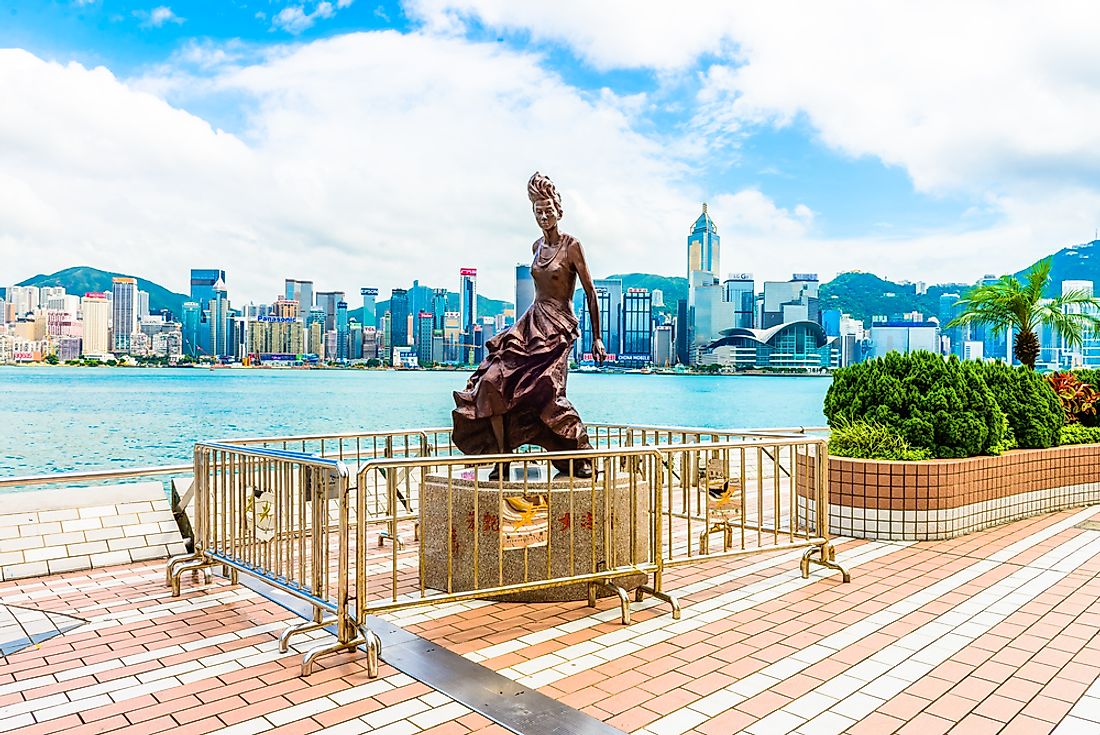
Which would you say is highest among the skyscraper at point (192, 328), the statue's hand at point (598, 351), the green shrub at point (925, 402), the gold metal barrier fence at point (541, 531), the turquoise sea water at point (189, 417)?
the skyscraper at point (192, 328)

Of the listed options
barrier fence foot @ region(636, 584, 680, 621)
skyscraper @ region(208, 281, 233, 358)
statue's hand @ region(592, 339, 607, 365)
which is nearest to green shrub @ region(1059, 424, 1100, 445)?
statue's hand @ region(592, 339, 607, 365)

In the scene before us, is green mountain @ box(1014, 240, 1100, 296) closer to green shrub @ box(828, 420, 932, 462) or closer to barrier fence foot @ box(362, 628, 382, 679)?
green shrub @ box(828, 420, 932, 462)

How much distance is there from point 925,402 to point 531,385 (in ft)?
15.1

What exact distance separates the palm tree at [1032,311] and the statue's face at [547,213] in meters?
14.2

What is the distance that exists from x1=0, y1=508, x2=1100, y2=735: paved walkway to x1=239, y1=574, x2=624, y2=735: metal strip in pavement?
82mm

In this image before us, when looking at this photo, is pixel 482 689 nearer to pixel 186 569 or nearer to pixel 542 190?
pixel 186 569

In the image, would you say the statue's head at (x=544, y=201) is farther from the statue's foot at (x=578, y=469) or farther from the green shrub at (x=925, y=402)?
the green shrub at (x=925, y=402)

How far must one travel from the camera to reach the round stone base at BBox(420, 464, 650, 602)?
5.36m

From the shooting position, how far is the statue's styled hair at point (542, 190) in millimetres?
6754

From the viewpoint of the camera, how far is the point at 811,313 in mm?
71625

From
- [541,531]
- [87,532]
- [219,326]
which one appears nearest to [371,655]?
[541,531]

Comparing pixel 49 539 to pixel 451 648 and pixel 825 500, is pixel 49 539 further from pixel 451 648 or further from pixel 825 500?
pixel 825 500

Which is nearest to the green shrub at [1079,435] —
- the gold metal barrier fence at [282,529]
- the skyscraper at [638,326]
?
the gold metal barrier fence at [282,529]

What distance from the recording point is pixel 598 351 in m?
6.98
